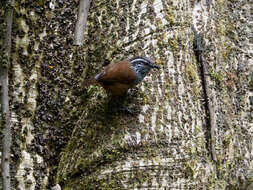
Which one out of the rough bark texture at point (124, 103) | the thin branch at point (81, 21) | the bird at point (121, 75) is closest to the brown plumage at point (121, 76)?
the bird at point (121, 75)

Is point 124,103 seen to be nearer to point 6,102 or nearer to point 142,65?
point 142,65

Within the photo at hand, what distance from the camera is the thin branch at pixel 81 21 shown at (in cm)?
375

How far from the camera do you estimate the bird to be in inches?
135

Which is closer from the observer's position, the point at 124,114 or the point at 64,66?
the point at 124,114

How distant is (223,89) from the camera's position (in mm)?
4023

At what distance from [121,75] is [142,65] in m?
0.24

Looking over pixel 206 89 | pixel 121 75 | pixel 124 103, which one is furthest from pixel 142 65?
pixel 206 89

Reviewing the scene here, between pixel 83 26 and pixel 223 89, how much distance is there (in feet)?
5.66

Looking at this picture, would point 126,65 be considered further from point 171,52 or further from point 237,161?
point 237,161


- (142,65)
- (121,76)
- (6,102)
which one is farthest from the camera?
(121,76)

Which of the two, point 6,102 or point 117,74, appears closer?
point 6,102

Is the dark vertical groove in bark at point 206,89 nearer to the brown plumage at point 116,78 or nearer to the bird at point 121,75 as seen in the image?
the bird at point 121,75

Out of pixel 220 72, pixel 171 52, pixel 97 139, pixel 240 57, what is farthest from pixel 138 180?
pixel 240 57

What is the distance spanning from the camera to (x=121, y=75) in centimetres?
347
